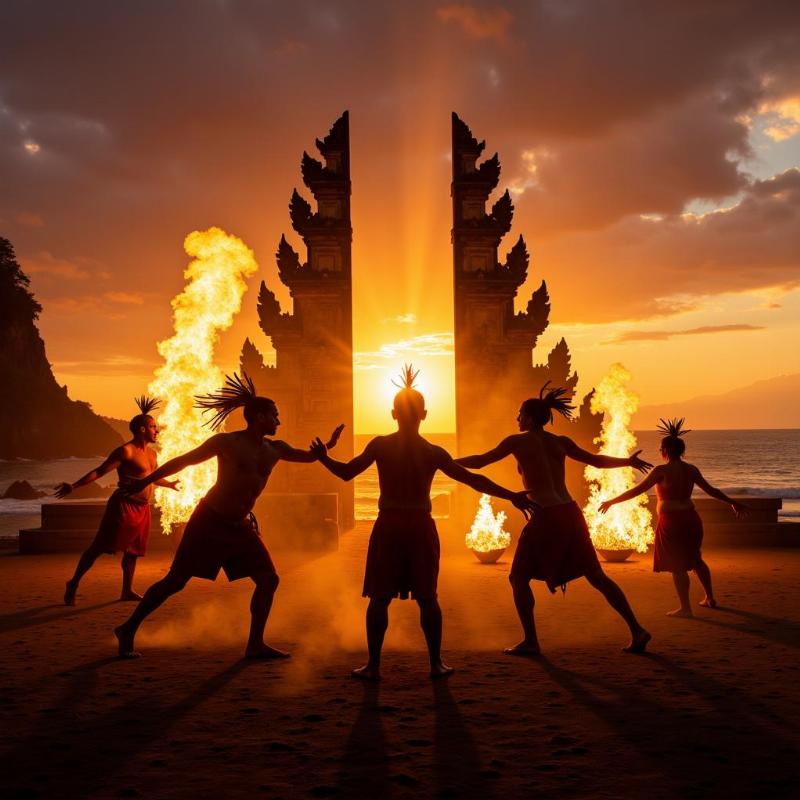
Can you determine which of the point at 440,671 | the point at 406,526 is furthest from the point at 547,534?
the point at 440,671

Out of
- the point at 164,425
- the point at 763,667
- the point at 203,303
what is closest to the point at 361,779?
the point at 763,667

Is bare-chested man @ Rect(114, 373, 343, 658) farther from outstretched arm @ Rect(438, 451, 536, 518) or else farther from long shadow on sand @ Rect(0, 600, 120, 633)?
long shadow on sand @ Rect(0, 600, 120, 633)

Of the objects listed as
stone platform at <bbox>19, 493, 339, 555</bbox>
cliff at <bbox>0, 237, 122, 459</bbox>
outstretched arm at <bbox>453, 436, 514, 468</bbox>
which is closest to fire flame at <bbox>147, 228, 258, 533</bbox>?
stone platform at <bbox>19, 493, 339, 555</bbox>

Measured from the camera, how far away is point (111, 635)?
714 centimetres

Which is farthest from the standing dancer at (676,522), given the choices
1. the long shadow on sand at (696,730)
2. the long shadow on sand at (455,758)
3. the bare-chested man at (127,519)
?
the bare-chested man at (127,519)

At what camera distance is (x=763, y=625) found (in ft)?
24.2

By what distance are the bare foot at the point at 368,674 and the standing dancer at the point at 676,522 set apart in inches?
137

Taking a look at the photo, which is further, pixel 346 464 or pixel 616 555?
pixel 616 555

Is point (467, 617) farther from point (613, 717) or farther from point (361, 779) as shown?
point (361, 779)

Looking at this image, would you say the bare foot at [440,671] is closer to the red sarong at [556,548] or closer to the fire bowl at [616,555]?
the red sarong at [556,548]

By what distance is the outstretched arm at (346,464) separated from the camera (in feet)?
18.9

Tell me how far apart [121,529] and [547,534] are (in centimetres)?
490

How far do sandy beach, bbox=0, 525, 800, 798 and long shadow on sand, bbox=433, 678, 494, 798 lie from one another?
0.05 feet

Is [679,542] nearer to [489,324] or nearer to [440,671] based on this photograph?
[440,671]
